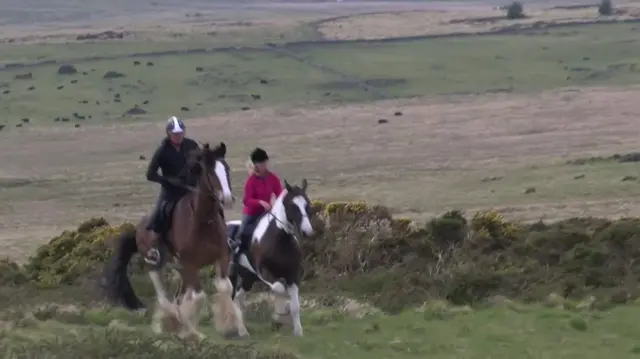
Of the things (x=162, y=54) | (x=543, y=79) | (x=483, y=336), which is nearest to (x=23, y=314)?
(x=483, y=336)

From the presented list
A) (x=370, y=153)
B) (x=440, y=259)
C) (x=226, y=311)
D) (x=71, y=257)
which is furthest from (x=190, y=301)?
(x=370, y=153)

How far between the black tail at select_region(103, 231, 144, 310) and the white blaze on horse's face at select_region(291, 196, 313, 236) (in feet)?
8.90

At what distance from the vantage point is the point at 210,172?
14.1 meters

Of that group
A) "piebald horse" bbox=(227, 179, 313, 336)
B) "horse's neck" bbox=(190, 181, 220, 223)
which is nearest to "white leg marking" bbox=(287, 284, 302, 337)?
"piebald horse" bbox=(227, 179, 313, 336)

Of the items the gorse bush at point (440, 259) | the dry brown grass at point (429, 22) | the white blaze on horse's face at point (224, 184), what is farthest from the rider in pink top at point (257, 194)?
the dry brown grass at point (429, 22)

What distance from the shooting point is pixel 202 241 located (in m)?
14.5

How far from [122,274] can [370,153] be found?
109 feet

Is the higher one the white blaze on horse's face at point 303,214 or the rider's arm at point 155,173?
the rider's arm at point 155,173

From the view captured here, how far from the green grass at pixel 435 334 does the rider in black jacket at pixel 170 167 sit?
1.41 metres

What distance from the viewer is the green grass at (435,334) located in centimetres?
1399

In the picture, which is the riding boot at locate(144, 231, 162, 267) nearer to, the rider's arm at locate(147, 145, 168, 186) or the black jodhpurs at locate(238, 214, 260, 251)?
the rider's arm at locate(147, 145, 168, 186)

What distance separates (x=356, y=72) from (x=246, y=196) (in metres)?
63.0

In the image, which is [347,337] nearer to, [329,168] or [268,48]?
[329,168]

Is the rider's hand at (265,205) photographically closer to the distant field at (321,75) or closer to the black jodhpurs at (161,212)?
the black jodhpurs at (161,212)
